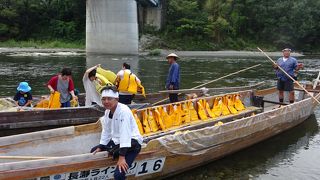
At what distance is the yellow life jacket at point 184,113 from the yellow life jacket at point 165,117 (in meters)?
0.43

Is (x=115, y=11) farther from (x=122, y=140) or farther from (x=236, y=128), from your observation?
(x=122, y=140)

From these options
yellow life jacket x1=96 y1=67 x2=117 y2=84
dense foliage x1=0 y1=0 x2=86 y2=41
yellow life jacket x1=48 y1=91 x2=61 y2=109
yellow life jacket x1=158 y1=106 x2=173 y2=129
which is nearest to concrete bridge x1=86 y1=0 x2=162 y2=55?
dense foliage x1=0 y1=0 x2=86 y2=41

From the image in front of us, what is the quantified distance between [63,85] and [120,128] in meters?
5.74

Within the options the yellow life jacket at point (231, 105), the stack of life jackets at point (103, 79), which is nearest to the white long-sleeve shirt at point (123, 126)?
the stack of life jackets at point (103, 79)

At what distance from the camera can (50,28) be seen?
6312cm

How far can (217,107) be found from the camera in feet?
37.4

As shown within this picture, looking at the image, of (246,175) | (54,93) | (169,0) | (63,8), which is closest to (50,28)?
(63,8)

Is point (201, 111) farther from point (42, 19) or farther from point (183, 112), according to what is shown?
point (42, 19)

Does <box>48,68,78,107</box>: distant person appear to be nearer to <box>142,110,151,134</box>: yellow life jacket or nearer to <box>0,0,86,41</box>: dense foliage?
<box>142,110,151,134</box>: yellow life jacket

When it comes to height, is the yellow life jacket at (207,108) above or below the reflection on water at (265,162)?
above

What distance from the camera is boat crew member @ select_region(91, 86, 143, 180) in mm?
5371

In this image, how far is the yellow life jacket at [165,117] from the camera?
9781mm

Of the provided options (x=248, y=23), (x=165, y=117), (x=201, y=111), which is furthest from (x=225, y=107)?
(x=248, y=23)

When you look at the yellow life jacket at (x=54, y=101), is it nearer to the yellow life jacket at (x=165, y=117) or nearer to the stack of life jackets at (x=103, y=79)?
the stack of life jackets at (x=103, y=79)
